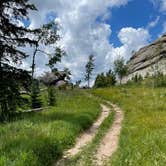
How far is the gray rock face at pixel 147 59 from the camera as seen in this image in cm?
14200

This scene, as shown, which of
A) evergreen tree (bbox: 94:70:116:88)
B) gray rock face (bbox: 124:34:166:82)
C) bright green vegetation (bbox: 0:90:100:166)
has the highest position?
gray rock face (bbox: 124:34:166:82)

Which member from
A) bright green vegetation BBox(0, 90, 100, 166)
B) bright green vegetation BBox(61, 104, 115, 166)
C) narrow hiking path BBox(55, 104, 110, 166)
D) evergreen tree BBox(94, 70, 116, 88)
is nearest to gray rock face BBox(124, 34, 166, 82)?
evergreen tree BBox(94, 70, 116, 88)

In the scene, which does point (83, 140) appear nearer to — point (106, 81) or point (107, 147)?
point (107, 147)

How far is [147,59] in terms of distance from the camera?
6048 inches

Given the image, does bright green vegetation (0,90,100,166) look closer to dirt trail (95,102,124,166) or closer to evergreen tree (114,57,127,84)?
dirt trail (95,102,124,166)

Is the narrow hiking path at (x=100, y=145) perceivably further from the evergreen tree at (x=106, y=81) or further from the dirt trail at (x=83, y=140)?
the evergreen tree at (x=106, y=81)

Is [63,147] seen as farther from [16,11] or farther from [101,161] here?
[16,11]

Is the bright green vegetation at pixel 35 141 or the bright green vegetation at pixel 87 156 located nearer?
the bright green vegetation at pixel 35 141

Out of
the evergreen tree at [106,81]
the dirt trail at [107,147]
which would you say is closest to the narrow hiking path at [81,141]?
the dirt trail at [107,147]

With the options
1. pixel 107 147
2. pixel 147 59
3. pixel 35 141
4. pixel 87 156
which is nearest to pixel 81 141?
pixel 107 147

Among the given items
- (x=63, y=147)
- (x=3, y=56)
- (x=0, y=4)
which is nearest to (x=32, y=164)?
(x=63, y=147)

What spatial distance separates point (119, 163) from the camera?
10789 millimetres

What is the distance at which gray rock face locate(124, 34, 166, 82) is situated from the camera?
466 ft

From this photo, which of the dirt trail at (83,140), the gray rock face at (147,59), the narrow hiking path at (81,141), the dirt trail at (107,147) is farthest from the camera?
the gray rock face at (147,59)
